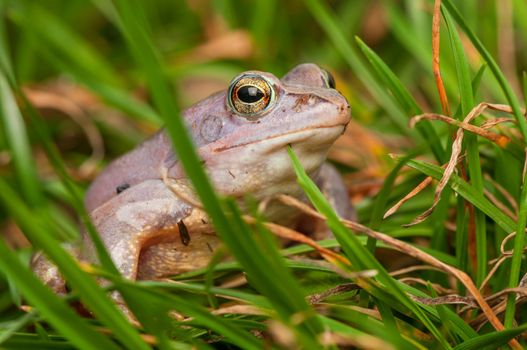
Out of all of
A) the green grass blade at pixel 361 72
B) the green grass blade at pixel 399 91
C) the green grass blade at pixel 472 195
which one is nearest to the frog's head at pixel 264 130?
the green grass blade at pixel 399 91

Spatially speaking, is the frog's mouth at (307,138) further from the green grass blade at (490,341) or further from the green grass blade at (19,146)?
the green grass blade at (19,146)

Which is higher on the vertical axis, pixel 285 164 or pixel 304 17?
pixel 304 17

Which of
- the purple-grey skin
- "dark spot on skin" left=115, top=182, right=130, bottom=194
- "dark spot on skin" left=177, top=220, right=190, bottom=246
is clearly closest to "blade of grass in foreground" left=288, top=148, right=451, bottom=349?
the purple-grey skin

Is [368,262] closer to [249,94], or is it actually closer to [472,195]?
[472,195]

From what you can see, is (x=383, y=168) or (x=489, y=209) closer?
(x=489, y=209)

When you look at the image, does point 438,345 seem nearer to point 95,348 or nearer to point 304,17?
point 95,348

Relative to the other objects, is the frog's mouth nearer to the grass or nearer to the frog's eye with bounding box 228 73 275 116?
the frog's eye with bounding box 228 73 275 116

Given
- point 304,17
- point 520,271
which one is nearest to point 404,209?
point 520,271
